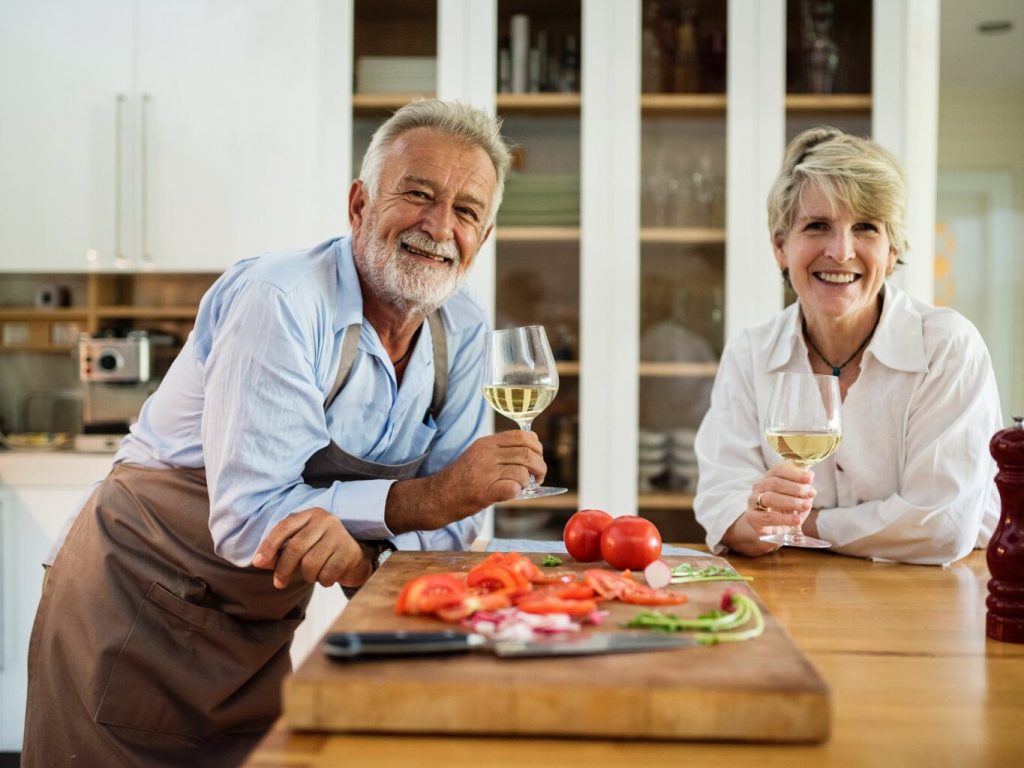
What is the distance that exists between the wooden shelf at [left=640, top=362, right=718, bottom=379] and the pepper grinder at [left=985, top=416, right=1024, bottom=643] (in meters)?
1.97

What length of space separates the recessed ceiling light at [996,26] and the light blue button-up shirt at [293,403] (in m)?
3.56

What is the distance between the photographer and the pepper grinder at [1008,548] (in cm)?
105

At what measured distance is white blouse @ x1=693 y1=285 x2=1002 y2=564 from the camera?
1535 mm

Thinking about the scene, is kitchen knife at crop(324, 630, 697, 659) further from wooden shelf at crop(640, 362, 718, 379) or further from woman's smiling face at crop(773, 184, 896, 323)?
wooden shelf at crop(640, 362, 718, 379)

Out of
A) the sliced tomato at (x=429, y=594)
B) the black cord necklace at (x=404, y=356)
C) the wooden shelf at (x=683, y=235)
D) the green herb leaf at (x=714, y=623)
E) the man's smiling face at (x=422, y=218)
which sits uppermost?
the wooden shelf at (x=683, y=235)

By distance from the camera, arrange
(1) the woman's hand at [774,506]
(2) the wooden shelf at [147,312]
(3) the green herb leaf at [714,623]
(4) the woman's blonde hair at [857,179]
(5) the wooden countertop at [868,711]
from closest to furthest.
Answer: (5) the wooden countertop at [868,711] < (3) the green herb leaf at [714,623] < (1) the woman's hand at [774,506] < (4) the woman's blonde hair at [857,179] < (2) the wooden shelf at [147,312]

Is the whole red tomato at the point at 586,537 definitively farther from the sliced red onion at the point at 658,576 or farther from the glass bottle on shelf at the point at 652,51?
the glass bottle on shelf at the point at 652,51

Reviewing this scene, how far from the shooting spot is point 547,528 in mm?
3070

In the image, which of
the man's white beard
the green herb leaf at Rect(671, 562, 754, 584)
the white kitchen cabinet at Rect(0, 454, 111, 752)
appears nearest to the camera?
the green herb leaf at Rect(671, 562, 754, 584)

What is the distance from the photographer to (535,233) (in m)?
3.09

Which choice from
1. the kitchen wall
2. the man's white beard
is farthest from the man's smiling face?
the kitchen wall

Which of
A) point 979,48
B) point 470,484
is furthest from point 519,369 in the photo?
point 979,48

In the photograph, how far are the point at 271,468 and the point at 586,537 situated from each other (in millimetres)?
453

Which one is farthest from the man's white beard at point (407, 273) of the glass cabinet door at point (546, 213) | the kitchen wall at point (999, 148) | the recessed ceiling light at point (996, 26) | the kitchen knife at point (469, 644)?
the kitchen wall at point (999, 148)
